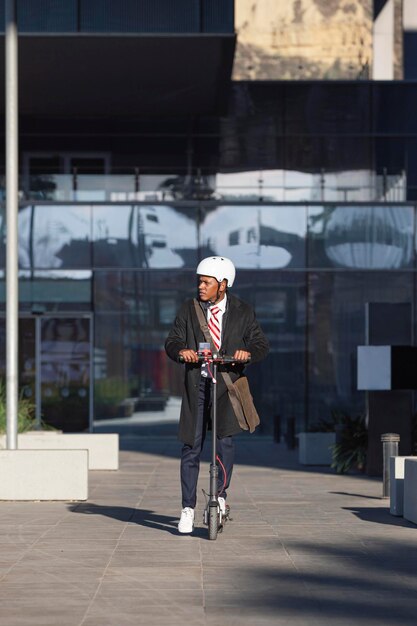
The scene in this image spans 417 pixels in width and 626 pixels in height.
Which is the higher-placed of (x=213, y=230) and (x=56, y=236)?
(x=213, y=230)

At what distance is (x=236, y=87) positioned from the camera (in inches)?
1168

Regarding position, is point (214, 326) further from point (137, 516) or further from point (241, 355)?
point (137, 516)

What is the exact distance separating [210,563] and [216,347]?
2.12 meters

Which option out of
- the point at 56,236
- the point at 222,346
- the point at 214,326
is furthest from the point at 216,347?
the point at 56,236

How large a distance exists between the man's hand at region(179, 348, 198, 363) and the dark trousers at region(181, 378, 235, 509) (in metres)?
0.46

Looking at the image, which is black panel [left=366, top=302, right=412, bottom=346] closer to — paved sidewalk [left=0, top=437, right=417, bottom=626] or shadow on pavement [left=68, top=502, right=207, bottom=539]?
paved sidewalk [left=0, top=437, right=417, bottom=626]

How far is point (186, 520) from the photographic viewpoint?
1070 centimetres

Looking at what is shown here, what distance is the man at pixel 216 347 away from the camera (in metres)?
10.6

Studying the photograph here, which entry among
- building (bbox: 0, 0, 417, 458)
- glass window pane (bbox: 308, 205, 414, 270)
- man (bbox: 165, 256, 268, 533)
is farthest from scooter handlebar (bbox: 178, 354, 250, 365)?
glass window pane (bbox: 308, 205, 414, 270)

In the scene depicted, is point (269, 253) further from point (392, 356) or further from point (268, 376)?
point (392, 356)

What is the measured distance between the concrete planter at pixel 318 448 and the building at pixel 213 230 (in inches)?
324

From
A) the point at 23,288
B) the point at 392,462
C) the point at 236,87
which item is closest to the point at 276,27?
the point at 236,87

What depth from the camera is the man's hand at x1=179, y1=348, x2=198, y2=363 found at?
10203 mm

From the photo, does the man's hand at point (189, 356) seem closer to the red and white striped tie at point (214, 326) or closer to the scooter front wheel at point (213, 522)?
the red and white striped tie at point (214, 326)
